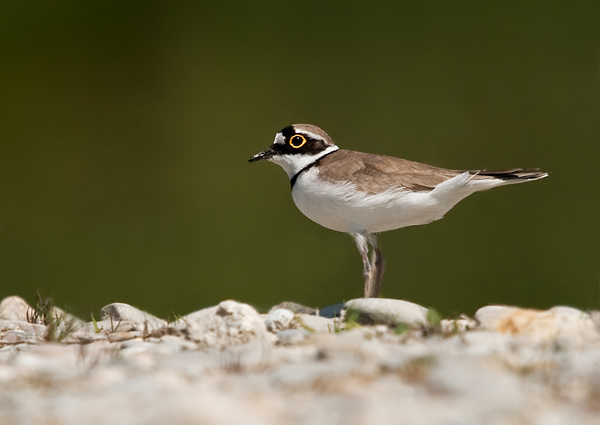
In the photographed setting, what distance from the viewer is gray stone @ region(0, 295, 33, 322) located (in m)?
4.72

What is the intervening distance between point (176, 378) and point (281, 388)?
0.33 metres

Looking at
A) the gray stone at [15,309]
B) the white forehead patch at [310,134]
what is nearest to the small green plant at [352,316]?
the white forehead patch at [310,134]

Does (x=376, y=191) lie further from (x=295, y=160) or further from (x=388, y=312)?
(x=388, y=312)

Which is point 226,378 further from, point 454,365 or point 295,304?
point 295,304

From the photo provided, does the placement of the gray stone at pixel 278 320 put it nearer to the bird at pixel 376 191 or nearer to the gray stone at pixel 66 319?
the gray stone at pixel 66 319

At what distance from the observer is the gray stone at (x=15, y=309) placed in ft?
15.5

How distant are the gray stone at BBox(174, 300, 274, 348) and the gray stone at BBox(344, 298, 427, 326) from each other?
0.41m

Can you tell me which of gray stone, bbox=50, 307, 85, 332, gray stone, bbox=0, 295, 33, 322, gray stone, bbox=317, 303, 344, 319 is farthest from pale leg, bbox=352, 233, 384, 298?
gray stone, bbox=0, 295, 33, 322

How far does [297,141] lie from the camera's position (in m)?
5.02

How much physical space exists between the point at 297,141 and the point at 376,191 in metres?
0.74

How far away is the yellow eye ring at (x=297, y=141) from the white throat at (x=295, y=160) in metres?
0.06

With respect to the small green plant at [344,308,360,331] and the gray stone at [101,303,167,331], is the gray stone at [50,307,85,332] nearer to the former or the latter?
the gray stone at [101,303,167,331]

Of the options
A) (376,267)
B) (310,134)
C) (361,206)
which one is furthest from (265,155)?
(376,267)

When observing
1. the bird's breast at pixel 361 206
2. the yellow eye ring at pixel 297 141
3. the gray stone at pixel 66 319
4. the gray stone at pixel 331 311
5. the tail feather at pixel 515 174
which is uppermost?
the yellow eye ring at pixel 297 141
